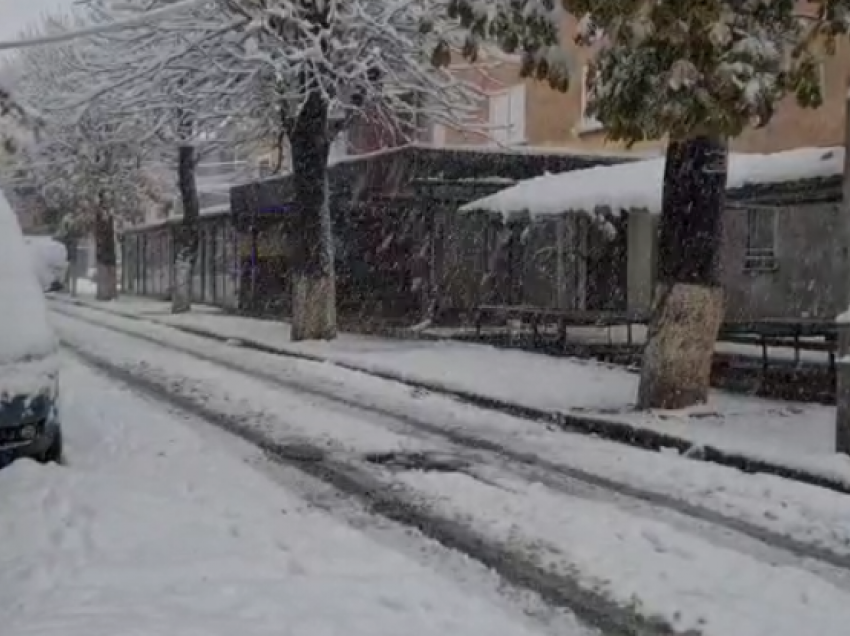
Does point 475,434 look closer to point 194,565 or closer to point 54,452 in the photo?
point 54,452

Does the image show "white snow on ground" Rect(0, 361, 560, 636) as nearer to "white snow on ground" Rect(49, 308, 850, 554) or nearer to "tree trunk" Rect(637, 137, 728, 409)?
"white snow on ground" Rect(49, 308, 850, 554)

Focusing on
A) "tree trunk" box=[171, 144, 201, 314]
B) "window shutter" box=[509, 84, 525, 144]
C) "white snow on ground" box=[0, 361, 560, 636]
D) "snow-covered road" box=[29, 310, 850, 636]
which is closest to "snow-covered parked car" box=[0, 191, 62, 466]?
"white snow on ground" box=[0, 361, 560, 636]

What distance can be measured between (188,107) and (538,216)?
23.2 feet

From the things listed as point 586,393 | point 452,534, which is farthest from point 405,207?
point 452,534

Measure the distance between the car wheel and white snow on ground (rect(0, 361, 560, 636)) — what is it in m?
0.14

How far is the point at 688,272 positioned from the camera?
11.8 metres

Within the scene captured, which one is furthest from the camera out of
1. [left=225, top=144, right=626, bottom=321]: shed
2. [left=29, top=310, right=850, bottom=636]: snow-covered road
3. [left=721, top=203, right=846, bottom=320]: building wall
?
[left=225, top=144, right=626, bottom=321]: shed

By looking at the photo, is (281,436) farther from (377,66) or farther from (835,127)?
(835,127)

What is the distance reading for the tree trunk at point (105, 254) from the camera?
4341 centimetres

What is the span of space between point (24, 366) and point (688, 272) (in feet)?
21.6

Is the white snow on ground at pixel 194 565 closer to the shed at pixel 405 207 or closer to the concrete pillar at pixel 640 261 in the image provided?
the shed at pixel 405 207

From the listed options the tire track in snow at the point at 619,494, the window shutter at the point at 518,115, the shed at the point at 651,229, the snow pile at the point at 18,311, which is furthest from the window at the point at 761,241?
the snow pile at the point at 18,311

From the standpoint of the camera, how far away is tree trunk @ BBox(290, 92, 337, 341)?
20.9 metres

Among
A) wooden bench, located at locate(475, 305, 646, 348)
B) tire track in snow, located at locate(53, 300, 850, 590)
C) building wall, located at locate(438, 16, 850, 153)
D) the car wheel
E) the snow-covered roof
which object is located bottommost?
tire track in snow, located at locate(53, 300, 850, 590)
